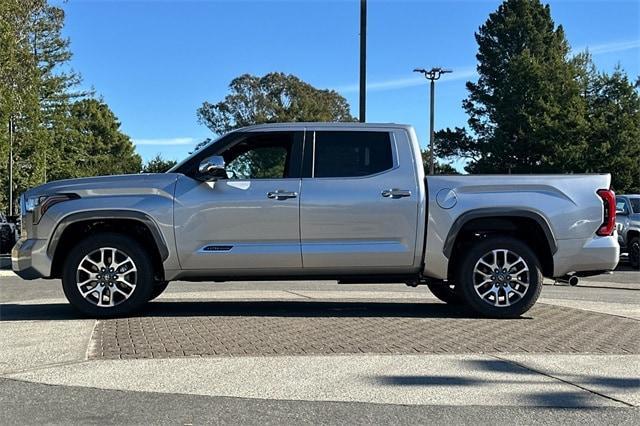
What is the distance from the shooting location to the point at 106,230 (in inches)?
282

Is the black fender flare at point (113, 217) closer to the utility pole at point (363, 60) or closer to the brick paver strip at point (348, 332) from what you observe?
the brick paver strip at point (348, 332)

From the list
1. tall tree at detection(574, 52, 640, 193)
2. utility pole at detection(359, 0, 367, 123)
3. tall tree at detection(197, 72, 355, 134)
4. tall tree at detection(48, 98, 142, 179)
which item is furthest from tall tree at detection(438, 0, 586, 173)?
tall tree at detection(48, 98, 142, 179)

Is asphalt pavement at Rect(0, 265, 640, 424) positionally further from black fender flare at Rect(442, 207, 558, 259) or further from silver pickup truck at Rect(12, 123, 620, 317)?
black fender flare at Rect(442, 207, 558, 259)

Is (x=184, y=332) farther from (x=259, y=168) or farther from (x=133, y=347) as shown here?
(x=259, y=168)

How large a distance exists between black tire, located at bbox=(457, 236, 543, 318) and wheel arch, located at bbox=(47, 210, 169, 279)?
3043mm

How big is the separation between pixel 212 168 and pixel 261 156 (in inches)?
34.3

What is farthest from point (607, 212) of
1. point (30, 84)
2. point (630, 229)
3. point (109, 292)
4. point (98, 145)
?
point (98, 145)

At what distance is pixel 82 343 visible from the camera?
586cm

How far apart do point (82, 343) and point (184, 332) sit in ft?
2.99

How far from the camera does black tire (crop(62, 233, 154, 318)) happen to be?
6.92 m

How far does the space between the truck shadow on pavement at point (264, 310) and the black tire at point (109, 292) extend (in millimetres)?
263

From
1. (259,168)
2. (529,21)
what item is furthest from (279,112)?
(259,168)

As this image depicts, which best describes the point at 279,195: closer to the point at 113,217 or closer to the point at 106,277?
the point at 113,217

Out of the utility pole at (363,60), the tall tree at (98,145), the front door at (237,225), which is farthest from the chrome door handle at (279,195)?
the tall tree at (98,145)
